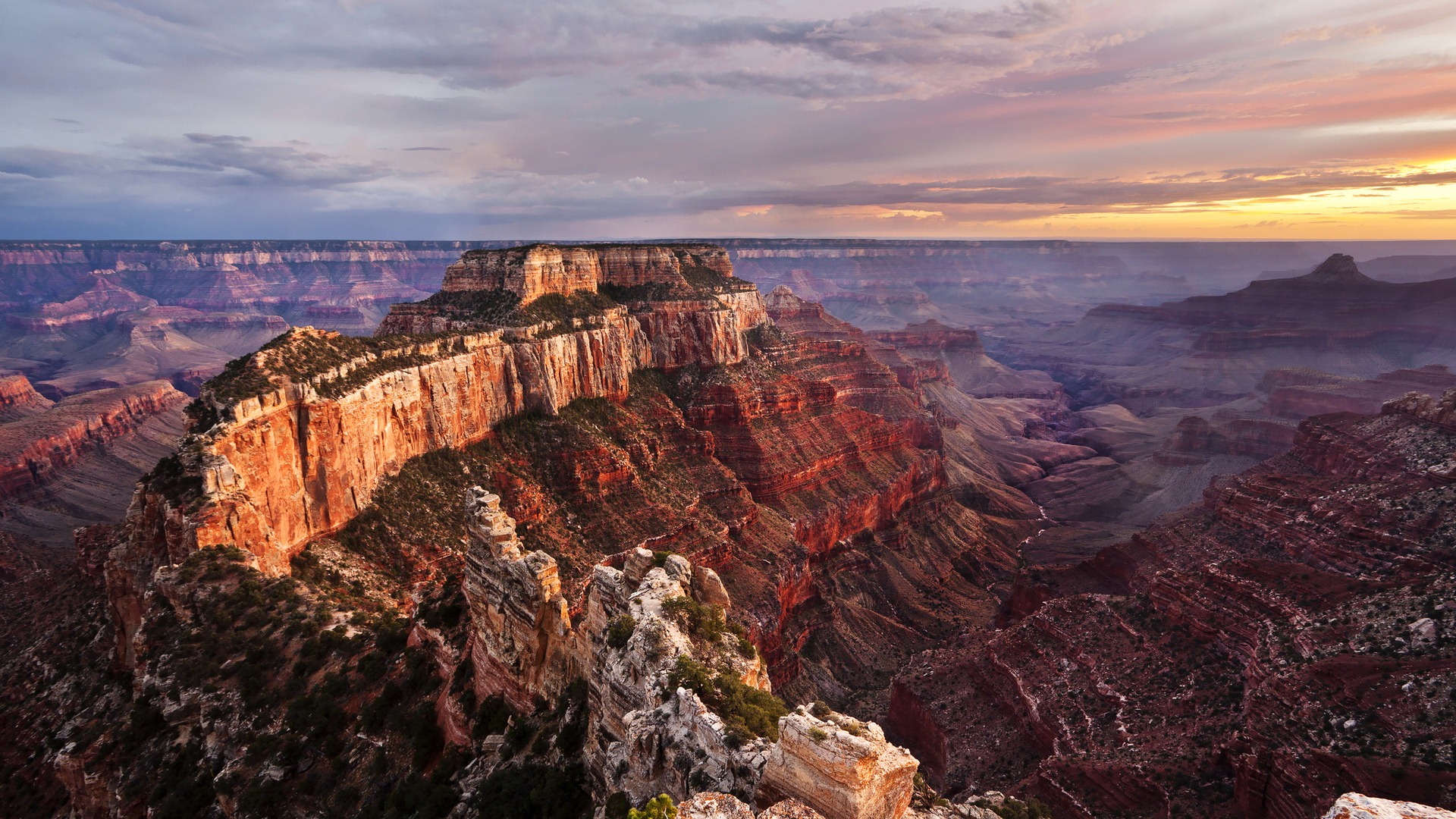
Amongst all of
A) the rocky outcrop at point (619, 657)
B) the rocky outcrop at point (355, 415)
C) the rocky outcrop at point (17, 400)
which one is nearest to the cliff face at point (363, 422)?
the rocky outcrop at point (355, 415)

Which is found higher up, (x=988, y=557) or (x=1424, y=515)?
Answer: (x=1424, y=515)

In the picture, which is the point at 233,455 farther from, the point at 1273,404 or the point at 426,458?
the point at 1273,404

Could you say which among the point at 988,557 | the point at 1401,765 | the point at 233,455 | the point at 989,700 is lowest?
the point at 988,557

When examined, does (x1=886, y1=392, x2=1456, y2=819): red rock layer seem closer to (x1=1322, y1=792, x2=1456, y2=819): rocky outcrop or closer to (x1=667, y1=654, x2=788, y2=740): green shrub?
(x1=1322, y1=792, x2=1456, y2=819): rocky outcrop

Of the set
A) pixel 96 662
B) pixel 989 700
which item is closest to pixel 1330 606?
pixel 989 700

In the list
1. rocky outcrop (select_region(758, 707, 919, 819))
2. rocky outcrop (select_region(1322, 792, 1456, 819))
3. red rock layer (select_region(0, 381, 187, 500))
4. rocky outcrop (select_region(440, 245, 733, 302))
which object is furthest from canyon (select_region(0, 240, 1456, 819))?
red rock layer (select_region(0, 381, 187, 500))

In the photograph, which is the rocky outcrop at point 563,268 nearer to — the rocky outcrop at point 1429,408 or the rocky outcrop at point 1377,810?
the rocky outcrop at point 1377,810

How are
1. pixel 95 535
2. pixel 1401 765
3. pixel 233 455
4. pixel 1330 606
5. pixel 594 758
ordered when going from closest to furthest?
pixel 594 758 < pixel 1401 765 < pixel 233 455 < pixel 1330 606 < pixel 95 535

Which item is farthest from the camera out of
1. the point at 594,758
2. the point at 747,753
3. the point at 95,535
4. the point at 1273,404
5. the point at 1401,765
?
the point at 1273,404

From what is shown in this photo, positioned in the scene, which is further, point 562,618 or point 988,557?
point 988,557
